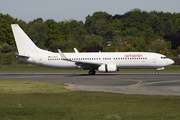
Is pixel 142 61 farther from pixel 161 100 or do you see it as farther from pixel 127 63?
pixel 161 100

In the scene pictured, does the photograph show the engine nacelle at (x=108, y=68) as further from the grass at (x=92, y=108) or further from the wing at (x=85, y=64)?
the grass at (x=92, y=108)

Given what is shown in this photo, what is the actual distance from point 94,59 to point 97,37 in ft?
332

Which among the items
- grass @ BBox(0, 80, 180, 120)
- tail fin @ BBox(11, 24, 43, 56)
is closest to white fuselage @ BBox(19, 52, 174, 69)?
tail fin @ BBox(11, 24, 43, 56)

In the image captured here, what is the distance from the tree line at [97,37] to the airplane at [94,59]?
35.6 metres

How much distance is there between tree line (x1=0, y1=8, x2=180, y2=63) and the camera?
101312 millimetres

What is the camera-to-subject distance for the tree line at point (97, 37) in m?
101

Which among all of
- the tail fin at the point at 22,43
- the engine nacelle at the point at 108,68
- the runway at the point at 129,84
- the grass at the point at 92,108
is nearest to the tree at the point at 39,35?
the tail fin at the point at 22,43

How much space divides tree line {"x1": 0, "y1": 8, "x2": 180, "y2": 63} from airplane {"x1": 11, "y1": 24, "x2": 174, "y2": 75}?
3560cm

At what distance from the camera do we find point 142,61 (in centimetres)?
4450

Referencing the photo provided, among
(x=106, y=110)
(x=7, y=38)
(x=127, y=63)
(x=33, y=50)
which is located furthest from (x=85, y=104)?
(x=7, y=38)

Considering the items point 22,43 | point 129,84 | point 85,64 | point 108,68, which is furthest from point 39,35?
point 129,84

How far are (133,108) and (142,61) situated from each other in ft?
97.2

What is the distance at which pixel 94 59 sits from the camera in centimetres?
4538

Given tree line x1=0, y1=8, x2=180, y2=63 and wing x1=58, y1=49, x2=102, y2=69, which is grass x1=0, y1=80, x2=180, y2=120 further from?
tree line x1=0, y1=8, x2=180, y2=63
